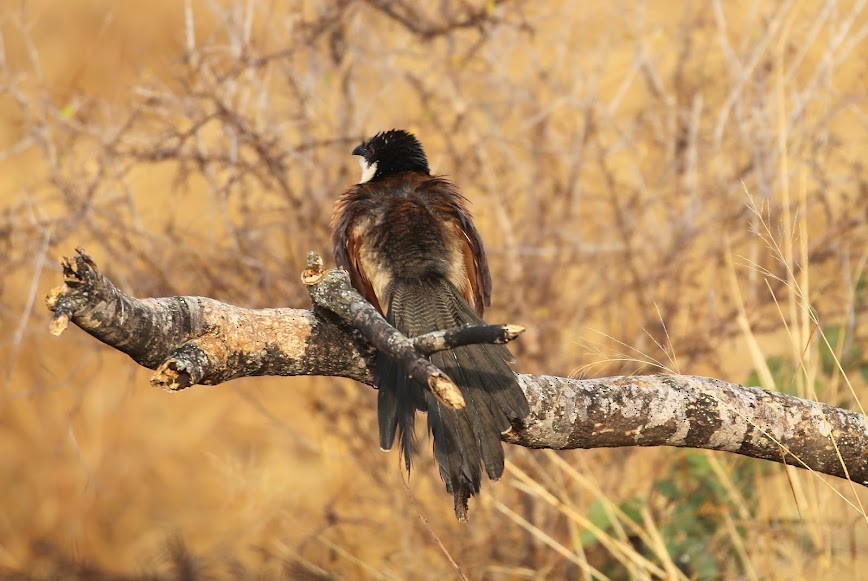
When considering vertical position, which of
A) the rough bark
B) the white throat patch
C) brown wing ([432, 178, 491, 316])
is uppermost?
the white throat patch

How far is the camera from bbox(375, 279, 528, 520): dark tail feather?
6.17 ft

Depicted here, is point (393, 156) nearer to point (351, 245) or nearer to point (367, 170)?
point (367, 170)

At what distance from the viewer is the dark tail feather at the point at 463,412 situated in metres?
1.88

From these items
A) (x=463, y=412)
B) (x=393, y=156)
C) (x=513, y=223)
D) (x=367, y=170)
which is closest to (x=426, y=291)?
(x=463, y=412)

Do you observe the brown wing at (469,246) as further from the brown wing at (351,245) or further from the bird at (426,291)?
the brown wing at (351,245)

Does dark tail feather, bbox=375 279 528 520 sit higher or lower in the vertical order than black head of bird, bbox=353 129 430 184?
lower

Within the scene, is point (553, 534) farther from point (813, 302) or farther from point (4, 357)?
point (4, 357)

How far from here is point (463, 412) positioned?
1945mm

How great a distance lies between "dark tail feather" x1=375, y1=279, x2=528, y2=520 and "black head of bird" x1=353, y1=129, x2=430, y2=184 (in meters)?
1.08

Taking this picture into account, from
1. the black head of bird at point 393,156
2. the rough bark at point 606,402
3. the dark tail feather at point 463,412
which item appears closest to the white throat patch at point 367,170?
the black head of bird at point 393,156

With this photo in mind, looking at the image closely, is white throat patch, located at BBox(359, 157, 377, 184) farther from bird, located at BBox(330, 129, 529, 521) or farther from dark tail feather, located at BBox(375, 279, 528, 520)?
dark tail feather, located at BBox(375, 279, 528, 520)

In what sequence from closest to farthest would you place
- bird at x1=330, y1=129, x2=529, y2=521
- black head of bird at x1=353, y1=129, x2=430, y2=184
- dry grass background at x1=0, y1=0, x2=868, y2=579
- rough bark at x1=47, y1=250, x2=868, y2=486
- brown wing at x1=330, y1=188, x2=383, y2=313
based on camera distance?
1. rough bark at x1=47, y1=250, x2=868, y2=486
2. bird at x1=330, y1=129, x2=529, y2=521
3. brown wing at x1=330, y1=188, x2=383, y2=313
4. black head of bird at x1=353, y1=129, x2=430, y2=184
5. dry grass background at x1=0, y1=0, x2=868, y2=579

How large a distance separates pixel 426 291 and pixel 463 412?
55cm

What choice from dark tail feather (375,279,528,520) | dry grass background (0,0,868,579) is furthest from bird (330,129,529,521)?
dry grass background (0,0,868,579)
